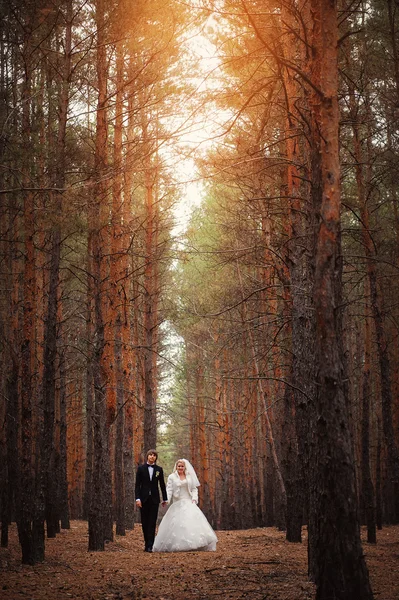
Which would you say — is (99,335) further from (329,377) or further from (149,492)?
(329,377)

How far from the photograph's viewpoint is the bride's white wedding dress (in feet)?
34.0

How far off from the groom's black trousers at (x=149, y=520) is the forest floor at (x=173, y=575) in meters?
0.56

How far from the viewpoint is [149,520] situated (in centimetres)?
1071

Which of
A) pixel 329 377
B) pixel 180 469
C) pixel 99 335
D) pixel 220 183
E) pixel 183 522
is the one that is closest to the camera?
pixel 329 377

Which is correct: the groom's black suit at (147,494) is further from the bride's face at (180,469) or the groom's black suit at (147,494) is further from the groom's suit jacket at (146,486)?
the bride's face at (180,469)

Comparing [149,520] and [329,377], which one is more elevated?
[329,377]

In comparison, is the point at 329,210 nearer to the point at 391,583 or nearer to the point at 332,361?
the point at 332,361

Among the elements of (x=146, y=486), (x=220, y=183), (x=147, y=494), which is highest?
(x=220, y=183)

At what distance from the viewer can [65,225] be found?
7879 millimetres

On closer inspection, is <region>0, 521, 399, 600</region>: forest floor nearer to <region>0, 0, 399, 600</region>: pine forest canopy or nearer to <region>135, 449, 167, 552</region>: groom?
<region>0, 0, 399, 600</region>: pine forest canopy

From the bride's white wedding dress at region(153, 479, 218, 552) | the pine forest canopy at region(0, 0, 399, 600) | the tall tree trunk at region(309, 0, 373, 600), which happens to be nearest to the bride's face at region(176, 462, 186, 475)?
the bride's white wedding dress at region(153, 479, 218, 552)

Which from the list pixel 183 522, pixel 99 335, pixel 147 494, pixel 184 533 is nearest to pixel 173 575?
pixel 184 533

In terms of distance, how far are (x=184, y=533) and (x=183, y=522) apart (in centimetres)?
23

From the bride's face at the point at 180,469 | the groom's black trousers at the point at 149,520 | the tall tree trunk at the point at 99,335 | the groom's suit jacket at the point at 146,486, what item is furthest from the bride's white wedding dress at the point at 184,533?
the tall tree trunk at the point at 99,335
